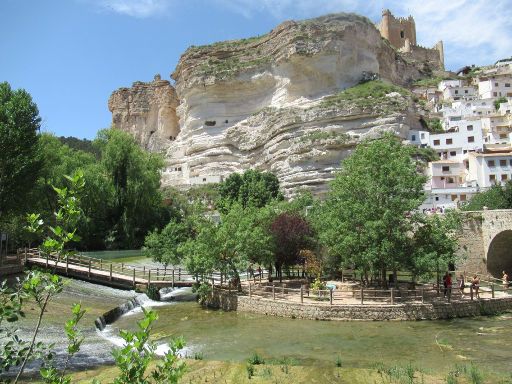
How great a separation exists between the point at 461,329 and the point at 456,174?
3539cm

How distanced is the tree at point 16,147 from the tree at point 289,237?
15.5 meters

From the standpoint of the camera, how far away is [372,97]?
182 feet

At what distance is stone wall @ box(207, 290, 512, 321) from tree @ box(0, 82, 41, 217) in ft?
55.4

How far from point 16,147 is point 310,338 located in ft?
69.7

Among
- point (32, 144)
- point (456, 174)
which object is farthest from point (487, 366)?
point (456, 174)

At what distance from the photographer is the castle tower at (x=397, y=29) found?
346 ft

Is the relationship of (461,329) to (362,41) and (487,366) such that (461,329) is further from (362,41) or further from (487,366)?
(362,41)

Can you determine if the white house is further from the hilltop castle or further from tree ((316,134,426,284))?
tree ((316,134,426,284))

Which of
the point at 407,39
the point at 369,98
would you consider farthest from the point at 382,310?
the point at 407,39

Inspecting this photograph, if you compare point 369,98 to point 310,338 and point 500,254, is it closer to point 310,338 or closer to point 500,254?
point 500,254

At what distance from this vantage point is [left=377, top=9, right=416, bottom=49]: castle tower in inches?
4151

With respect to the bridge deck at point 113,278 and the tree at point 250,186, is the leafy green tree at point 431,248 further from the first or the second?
the tree at point 250,186

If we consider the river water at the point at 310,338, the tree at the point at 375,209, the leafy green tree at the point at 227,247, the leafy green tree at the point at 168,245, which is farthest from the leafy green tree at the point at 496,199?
the leafy green tree at the point at 168,245

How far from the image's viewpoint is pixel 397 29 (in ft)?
350
